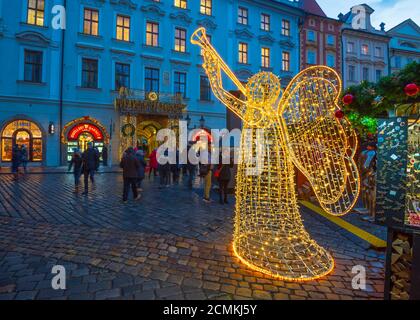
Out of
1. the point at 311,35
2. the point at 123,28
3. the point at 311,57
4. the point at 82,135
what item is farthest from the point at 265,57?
the point at 82,135

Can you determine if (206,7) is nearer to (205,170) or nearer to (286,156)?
(205,170)

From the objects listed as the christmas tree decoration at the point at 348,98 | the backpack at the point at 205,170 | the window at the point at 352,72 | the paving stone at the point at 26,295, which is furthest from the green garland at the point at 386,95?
the window at the point at 352,72

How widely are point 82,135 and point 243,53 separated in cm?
1557

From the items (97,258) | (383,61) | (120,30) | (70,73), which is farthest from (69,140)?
(383,61)

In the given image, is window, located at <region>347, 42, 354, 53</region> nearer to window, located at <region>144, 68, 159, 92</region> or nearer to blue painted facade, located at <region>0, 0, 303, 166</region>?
blue painted facade, located at <region>0, 0, 303, 166</region>

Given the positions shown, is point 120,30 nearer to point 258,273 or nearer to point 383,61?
point 258,273

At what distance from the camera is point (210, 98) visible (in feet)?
75.4

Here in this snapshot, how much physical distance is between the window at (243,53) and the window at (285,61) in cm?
422

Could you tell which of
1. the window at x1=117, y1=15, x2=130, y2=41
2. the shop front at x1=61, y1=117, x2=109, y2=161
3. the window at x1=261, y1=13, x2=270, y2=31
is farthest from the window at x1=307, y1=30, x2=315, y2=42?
the shop front at x1=61, y1=117, x2=109, y2=161

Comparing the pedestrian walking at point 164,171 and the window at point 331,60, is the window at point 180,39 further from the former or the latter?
the window at point 331,60

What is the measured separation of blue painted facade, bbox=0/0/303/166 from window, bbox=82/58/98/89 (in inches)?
8.9

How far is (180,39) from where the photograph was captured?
21.8 metres

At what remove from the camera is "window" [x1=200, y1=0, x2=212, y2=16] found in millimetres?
22672

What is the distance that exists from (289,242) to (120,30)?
20857 mm
